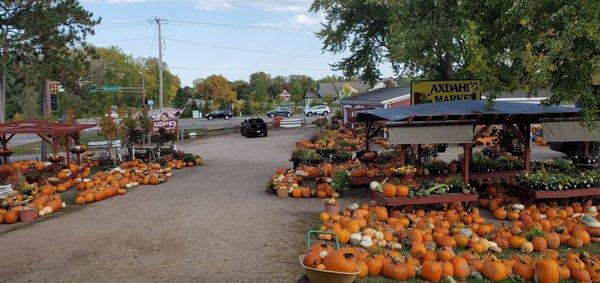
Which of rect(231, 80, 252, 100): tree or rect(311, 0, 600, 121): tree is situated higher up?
rect(231, 80, 252, 100): tree

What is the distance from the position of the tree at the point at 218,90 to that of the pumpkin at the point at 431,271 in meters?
73.6

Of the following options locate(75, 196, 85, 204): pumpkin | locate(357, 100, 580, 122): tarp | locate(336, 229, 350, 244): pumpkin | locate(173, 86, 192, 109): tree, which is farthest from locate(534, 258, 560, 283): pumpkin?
locate(173, 86, 192, 109): tree

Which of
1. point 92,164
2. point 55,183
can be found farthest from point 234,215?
point 92,164

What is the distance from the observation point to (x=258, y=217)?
38.8ft

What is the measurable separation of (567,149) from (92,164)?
2064 cm

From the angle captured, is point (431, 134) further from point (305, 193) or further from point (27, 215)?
point (27, 215)

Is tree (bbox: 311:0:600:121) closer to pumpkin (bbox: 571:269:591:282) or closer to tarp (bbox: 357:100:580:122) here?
tarp (bbox: 357:100:580:122)

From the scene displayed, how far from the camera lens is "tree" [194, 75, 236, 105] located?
260 ft

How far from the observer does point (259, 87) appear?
320ft

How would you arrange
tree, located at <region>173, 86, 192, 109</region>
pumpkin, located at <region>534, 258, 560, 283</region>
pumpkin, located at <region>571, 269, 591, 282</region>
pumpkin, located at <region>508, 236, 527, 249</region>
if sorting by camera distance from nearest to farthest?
pumpkin, located at <region>534, 258, 560, 283</region>, pumpkin, located at <region>571, 269, 591, 282</region>, pumpkin, located at <region>508, 236, 527, 249</region>, tree, located at <region>173, 86, 192, 109</region>

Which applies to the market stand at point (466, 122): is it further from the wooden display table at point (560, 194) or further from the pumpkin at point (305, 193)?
the pumpkin at point (305, 193)

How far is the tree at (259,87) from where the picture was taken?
87.9 meters

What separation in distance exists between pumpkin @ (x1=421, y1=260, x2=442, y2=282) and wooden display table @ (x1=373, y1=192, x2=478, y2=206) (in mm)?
3706

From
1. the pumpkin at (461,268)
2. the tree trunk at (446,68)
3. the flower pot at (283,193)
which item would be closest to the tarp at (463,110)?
the flower pot at (283,193)
